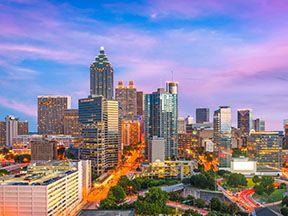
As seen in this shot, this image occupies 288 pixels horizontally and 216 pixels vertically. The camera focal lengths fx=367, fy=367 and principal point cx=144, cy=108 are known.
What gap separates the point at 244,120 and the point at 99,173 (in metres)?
76.4

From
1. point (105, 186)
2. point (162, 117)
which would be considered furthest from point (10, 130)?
point (105, 186)

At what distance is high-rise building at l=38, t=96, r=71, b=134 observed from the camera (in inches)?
5177

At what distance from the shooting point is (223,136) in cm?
6538

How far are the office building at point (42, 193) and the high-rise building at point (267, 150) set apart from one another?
36.5 m

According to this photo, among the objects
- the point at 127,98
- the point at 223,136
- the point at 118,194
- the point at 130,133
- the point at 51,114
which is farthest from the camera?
the point at 127,98

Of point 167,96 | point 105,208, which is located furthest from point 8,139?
point 105,208

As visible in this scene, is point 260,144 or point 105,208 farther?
point 260,144

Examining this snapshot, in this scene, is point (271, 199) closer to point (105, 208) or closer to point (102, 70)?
point (105, 208)

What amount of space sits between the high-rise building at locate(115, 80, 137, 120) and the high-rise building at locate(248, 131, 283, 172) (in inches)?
3189

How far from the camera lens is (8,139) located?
10906cm

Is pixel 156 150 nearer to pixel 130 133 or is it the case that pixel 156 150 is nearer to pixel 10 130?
pixel 130 133

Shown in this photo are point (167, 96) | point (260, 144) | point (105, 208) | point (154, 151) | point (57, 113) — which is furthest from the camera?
point (57, 113)

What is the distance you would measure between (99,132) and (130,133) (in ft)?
177

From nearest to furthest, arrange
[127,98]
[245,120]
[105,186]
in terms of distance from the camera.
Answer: [105,186], [245,120], [127,98]
